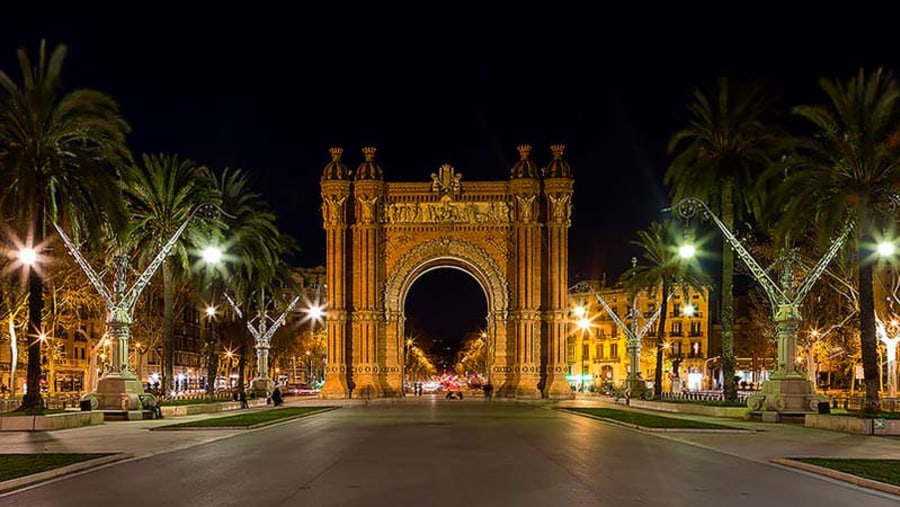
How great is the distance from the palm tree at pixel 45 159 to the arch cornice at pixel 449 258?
3691 centimetres

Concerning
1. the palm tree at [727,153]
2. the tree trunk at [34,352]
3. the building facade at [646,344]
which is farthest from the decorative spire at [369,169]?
the building facade at [646,344]

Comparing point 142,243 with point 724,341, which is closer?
point 724,341

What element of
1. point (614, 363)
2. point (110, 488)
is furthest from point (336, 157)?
point (614, 363)

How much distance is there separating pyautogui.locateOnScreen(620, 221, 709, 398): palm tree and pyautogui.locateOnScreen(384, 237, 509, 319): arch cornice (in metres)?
10.3

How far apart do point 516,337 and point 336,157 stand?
18.6 m

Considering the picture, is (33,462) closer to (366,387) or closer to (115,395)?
(115,395)

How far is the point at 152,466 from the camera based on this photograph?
1997cm

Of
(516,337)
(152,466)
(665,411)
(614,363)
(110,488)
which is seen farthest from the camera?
(614,363)

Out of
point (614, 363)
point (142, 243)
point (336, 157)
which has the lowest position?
point (614, 363)

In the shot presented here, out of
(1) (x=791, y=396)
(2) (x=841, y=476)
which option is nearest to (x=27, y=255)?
(2) (x=841, y=476)

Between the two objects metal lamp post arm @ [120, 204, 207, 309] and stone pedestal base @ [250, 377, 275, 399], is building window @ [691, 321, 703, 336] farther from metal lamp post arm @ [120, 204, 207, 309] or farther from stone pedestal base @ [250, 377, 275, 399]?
metal lamp post arm @ [120, 204, 207, 309]

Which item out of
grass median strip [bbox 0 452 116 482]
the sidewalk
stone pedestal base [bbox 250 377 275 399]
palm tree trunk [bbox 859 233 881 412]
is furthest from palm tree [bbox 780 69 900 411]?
stone pedestal base [bbox 250 377 275 399]

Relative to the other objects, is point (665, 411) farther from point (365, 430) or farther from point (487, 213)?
point (487, 213)

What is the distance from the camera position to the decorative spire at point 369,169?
6994 centimetres
